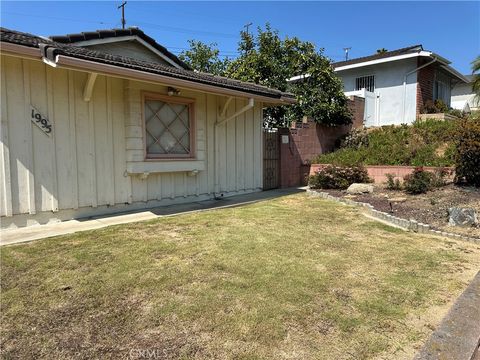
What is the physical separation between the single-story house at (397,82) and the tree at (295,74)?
4.23 metres

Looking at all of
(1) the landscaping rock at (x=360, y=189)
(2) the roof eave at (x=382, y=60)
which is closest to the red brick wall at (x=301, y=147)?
(1) the landscaping rock at (x=360, y=189)

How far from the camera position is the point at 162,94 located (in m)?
7.43

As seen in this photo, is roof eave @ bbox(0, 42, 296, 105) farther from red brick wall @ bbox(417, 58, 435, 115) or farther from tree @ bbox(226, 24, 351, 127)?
red brick wall @ bbox(417, 58, 435, 115)

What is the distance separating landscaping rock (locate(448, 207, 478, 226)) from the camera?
19.0 ft

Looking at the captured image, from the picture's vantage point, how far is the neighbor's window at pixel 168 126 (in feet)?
24.1

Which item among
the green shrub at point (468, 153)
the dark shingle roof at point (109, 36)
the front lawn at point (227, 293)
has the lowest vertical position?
the front lawn at point (227, 293)

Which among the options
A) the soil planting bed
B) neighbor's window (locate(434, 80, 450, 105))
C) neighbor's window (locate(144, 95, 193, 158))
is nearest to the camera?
the soil planting bed

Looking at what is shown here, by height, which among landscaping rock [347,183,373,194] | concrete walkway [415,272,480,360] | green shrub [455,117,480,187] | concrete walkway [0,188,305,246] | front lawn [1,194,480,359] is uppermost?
green shrub [455,117,480,187]

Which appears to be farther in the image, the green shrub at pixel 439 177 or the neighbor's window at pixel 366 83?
the neighbor's window at pixel 366 83

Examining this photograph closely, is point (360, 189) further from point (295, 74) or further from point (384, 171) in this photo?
point (295, 74)

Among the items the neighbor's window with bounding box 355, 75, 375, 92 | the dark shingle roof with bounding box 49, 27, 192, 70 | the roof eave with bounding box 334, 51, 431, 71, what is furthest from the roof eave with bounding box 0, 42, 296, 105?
the neighbor's window with bounding box 355, 75, 375, 92

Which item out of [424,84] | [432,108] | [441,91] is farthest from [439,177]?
[441,91]

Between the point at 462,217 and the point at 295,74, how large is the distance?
9.67 meters

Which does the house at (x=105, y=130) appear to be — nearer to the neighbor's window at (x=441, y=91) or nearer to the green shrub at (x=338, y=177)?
the green shrub at (x=338, y=177)
